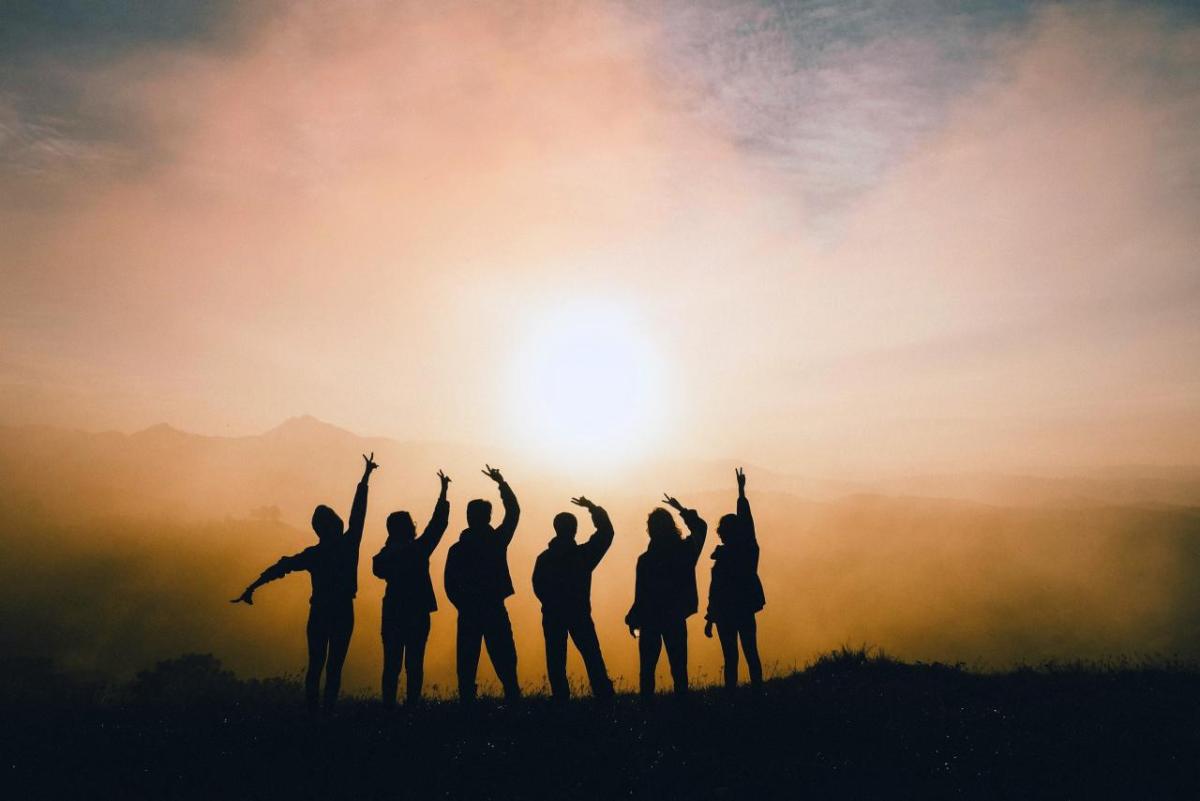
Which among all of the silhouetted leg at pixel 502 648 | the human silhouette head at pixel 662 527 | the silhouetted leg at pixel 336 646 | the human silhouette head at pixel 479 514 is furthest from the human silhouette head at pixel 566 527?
the silhouetted leg at pixel 336 646

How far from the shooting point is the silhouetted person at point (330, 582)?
872 centimetres

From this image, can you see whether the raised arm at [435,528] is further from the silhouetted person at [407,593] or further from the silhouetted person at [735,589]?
the silhouetted person at [735,589]

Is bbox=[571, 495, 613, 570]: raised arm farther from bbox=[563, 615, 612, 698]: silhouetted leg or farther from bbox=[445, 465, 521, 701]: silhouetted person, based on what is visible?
bbox=[445, 465, 521, 701]: silhouetted person

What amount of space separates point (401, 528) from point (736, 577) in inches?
208

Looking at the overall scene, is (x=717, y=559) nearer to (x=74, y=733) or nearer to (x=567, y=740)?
(x=567, y=740)

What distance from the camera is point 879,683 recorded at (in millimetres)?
11531

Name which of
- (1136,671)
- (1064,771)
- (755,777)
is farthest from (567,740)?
(1136,671)

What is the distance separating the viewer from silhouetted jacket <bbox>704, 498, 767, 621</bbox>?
32.5ft

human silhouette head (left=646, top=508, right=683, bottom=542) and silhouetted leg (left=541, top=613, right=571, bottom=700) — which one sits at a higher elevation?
human silhouette head (left=646, top=508, right=683, bottom=542)

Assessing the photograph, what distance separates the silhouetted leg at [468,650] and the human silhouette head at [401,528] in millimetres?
1369

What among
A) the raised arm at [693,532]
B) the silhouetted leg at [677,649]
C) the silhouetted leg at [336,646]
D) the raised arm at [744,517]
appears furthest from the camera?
the raised arm at [744,517]

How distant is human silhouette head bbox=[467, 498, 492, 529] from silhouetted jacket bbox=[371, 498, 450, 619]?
0.38m

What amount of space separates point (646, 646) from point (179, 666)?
82876 millimetres

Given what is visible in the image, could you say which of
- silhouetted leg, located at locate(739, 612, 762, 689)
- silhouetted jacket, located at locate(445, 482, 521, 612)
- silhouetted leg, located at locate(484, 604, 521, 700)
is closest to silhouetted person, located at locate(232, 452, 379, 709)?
silhouetted jacket, located at locate(445, 482, 521, 612)
